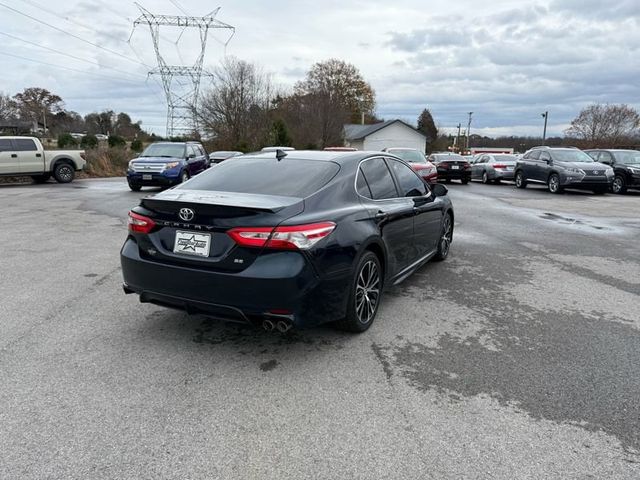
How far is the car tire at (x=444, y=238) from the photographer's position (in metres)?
6.69

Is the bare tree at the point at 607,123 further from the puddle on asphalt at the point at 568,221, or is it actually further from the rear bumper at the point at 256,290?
the rear bumper at the point at 256,290

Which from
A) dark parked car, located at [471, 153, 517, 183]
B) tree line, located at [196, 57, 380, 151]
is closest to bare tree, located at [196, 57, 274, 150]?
tree line, located at [196, 57, 380, 151]

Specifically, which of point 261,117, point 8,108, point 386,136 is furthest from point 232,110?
point 8,108

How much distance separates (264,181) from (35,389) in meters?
2.29

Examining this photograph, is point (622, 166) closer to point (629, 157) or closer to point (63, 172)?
point (629, 157)

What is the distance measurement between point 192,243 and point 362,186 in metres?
1.69

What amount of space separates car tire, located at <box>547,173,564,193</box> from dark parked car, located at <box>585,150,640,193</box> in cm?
216

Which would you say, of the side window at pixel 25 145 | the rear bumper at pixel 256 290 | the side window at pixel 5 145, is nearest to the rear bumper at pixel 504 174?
the side window at pixel 25 145

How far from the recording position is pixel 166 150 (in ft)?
57.6

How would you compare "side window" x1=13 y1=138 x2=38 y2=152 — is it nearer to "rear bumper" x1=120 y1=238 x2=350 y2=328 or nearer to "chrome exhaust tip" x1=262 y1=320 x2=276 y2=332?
"rear bumper" x1=120 y1=238 x2=350 y2=328

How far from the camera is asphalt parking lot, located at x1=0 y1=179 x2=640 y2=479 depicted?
101 inches

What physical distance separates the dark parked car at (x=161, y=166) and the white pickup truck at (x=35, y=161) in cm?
502

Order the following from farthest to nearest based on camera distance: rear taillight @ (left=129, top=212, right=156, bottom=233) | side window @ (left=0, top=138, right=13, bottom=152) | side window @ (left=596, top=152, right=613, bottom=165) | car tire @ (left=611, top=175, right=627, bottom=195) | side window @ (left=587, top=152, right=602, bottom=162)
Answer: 1. side window @ (left=587, top=152, right=602, bottom=162)
2. side window @ (left=596, top=152, right=613, bottom=165)
3. car tire @ (left=611, top=175, right=627, bottom=195)
4. side window @ (left=0, top=138, right=13, bottom=152)
5. rear taillight @ (left=129, top=212, right=156, bottom=233)

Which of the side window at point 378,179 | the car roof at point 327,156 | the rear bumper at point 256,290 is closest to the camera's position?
the rear bumper at point 256,290
